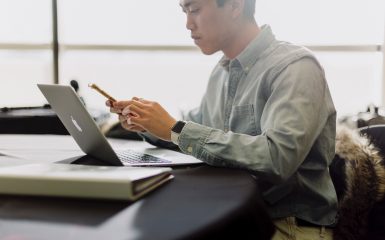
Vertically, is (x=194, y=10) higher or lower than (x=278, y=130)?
higher

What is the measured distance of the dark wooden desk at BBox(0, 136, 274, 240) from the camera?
0.62m

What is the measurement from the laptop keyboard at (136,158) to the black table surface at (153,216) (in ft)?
0.88

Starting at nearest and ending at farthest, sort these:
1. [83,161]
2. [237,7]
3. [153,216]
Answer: [153,216] < [83,161] < [237,7]

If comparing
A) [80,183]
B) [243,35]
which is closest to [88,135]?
[80,183]

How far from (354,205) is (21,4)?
7.80 feet

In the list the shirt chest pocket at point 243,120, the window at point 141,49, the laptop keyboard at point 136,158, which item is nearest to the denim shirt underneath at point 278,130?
the shirt chest pocket at point 243,120

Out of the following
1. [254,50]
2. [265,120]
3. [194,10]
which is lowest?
[265,120]

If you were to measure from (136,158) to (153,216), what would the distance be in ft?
1.68

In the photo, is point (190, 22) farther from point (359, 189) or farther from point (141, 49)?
point (141, 49)

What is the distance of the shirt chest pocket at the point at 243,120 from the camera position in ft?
4.12

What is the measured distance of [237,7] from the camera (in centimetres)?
137

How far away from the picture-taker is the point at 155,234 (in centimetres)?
61

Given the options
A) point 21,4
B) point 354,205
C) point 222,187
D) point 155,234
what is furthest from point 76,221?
point 21,4

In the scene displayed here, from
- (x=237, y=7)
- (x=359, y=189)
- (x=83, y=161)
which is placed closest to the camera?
(x=83, y=161)
